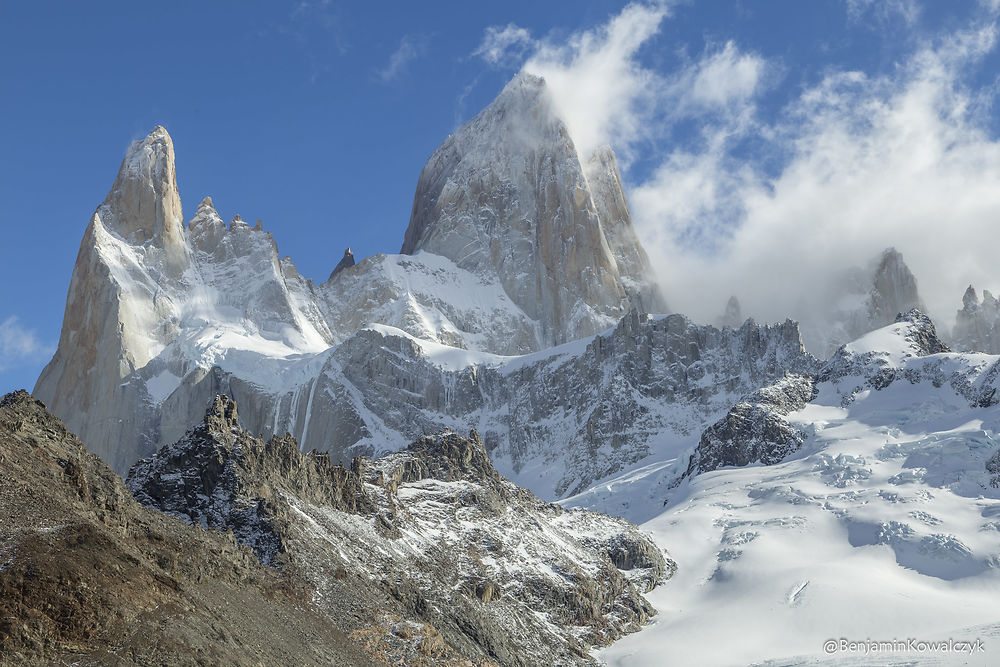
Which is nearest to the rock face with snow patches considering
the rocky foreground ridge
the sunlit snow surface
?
the rocky foreground ridge

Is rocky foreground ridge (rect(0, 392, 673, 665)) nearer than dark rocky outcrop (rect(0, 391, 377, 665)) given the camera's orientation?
No

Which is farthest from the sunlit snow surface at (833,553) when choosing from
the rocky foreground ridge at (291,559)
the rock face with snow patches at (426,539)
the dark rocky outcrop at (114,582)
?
the dark rocky outcrop at (114,582)

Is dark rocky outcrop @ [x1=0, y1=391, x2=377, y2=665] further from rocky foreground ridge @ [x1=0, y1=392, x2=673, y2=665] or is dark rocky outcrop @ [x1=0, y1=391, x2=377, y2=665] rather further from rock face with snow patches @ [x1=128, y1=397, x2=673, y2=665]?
rock face with snow patches @ [x1=128, y1=397, x2=673, y2=665]

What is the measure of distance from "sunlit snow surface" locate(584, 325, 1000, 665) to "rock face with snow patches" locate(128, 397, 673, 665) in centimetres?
674

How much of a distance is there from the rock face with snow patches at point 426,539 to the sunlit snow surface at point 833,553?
674 centimetres

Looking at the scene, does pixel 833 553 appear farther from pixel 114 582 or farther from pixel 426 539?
pixel 114 582

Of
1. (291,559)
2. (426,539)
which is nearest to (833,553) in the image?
(426,539)

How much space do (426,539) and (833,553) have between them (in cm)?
5880

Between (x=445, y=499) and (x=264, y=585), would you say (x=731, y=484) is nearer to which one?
(x=445, y=499)

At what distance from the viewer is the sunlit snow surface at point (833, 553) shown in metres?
133

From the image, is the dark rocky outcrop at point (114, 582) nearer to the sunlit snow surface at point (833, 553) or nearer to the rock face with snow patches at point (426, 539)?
the rock face with snow patches at point (426, 539)

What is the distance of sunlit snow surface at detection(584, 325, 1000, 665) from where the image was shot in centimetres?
13262

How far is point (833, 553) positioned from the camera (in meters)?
162

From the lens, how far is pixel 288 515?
10462 centimetres
